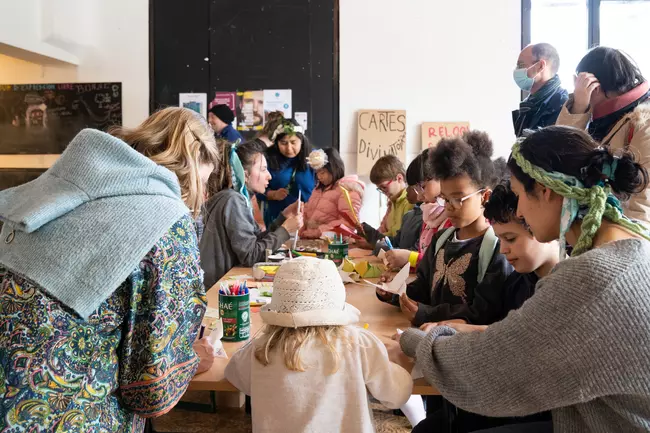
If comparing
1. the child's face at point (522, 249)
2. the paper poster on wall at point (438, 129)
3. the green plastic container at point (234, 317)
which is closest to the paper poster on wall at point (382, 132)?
the paper poster on wall at point (438, 129)

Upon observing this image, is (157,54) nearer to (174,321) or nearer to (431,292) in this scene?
(431,292)

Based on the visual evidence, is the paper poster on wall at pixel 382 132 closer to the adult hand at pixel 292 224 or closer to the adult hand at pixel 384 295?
the adult hand at pixel 292 224

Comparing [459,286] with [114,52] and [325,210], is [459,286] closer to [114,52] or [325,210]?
[325,210]

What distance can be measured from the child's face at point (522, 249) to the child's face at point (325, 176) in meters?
2.74

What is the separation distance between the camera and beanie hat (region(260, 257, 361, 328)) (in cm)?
141

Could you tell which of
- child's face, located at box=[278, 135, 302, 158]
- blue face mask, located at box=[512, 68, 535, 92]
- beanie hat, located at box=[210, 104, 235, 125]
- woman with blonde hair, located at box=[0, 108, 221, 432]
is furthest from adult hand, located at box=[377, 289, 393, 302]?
beanie hat, located at box=[210, 104, 235, 125]

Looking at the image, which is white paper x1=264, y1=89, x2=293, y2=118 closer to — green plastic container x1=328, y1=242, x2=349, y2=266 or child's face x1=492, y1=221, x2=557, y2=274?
green plastic container x1=328, y1=242, x2=349, y2=266

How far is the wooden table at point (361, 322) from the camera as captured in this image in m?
1.49

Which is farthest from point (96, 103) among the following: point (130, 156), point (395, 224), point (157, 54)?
point (130, 156)

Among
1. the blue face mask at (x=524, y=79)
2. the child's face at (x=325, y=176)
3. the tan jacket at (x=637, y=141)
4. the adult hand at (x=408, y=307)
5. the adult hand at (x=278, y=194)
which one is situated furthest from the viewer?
the adult hand at (x=278, y=194)

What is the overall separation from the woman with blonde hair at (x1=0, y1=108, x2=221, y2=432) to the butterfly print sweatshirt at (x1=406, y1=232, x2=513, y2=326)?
902 millimetres

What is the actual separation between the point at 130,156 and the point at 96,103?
18.0 ft

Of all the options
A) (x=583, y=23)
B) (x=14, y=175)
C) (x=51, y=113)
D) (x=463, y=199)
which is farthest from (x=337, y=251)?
(x=14, y=175)

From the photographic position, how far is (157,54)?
6207mm
